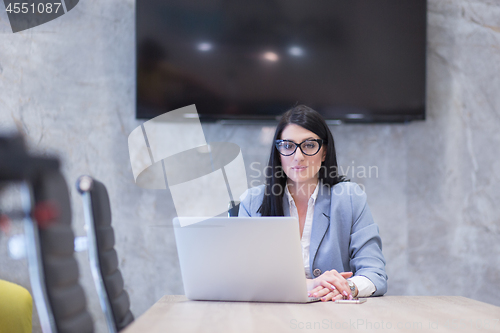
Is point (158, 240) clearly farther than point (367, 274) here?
Yes

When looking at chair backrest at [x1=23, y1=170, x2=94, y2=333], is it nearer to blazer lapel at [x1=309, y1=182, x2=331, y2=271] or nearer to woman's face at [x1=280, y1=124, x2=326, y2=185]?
blazer lapel at [x1=309, y1=182, x2=331, y2=271]

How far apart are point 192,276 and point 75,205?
5.75 ft

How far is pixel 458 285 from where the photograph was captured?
262cm

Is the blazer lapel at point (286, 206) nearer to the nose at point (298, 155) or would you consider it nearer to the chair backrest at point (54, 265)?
the nose at point (298, 155)

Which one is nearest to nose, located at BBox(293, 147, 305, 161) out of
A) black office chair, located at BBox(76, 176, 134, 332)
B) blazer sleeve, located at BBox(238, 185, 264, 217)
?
blazer sleeve, located at BBox(238, 185, 264, 217)

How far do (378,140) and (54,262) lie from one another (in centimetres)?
225

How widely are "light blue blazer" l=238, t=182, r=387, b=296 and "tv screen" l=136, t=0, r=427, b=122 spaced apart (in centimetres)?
94

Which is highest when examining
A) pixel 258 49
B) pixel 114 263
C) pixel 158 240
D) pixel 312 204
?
pixel 258 49

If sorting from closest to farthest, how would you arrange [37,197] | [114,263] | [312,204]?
[37,197] < [114,263] < [312,204]

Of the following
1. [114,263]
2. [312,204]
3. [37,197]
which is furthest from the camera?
[312,204]

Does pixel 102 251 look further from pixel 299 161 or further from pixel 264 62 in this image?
pixel 264 62

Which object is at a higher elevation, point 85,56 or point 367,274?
point 85,56

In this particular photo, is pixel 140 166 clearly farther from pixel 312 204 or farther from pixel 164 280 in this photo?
pixel 312 204

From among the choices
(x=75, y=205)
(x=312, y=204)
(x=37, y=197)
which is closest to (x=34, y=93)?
(x=75, y=205)
